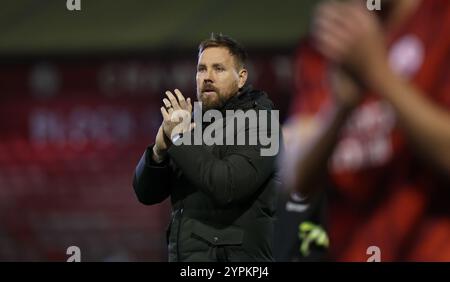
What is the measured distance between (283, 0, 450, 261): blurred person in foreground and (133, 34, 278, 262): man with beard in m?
0.48

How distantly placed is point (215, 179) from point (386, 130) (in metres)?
0.70

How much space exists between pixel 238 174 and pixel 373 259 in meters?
0.59

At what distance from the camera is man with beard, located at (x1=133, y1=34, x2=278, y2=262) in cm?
218

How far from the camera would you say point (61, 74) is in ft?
22.2

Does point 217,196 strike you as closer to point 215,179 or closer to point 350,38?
point 215,179

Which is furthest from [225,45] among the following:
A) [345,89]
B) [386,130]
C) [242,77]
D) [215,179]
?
[345,89]

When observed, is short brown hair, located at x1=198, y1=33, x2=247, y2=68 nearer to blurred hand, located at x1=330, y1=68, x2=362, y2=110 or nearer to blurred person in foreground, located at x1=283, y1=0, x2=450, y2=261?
blurred person in foreground, located at x1=283, y1=0, x2=450, y2=261

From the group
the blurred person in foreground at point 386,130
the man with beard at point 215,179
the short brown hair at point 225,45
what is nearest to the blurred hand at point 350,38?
the blurred person in foreground at point 386,130

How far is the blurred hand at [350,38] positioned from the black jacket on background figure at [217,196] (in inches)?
36.3

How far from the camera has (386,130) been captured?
152 cm

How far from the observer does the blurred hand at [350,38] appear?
124 cm

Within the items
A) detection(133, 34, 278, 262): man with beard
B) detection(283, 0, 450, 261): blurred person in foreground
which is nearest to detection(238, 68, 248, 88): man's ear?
detection(133, 34, 278, 262): man with beard

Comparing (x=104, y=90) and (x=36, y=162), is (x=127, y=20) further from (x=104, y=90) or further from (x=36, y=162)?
(x=36, y=162)
